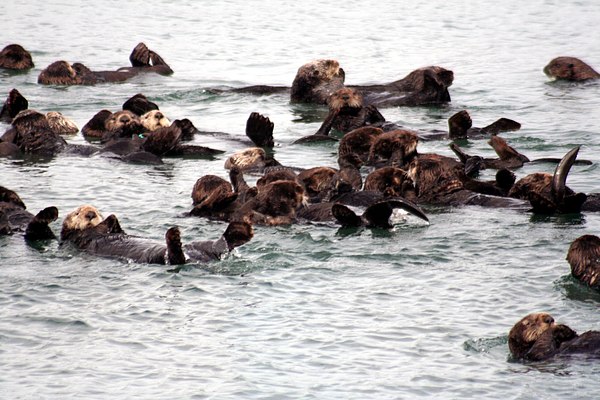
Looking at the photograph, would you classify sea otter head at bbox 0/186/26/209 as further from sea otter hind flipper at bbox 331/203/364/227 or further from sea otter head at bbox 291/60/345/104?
sea otter head at bbox 291/60/345/104

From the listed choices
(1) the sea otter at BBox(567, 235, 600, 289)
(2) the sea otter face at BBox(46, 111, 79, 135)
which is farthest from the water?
(2) the sea otter face at BBox(46, 111, 79, 135)

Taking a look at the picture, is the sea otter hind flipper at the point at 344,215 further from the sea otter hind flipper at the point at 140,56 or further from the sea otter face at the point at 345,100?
the sea otter hind flipper at the point at 140,56

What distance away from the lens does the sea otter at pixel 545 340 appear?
21.3 ft

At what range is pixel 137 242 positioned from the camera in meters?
8.53

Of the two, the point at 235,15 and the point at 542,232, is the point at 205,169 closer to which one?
the point at 542,232

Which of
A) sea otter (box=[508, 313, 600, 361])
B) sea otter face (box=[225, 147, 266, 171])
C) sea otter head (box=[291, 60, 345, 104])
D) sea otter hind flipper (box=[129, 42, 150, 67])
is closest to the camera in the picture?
sea otter (box=[508, 313, 600, 361])

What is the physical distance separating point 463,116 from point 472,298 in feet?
15.5

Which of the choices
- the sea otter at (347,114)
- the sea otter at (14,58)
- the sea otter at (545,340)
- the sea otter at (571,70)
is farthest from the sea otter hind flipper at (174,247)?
the sea otter at (14,58)

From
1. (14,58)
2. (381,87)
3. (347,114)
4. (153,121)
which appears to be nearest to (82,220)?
(153,121)

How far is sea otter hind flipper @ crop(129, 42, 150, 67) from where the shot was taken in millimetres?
17875

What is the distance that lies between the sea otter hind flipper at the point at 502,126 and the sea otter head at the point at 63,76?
699 centimetres

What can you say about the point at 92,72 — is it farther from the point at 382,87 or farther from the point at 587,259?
the point at 587,259

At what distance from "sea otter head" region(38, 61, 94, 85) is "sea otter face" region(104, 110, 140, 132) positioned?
4.03m

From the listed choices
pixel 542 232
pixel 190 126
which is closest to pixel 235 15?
pixel 190 126
